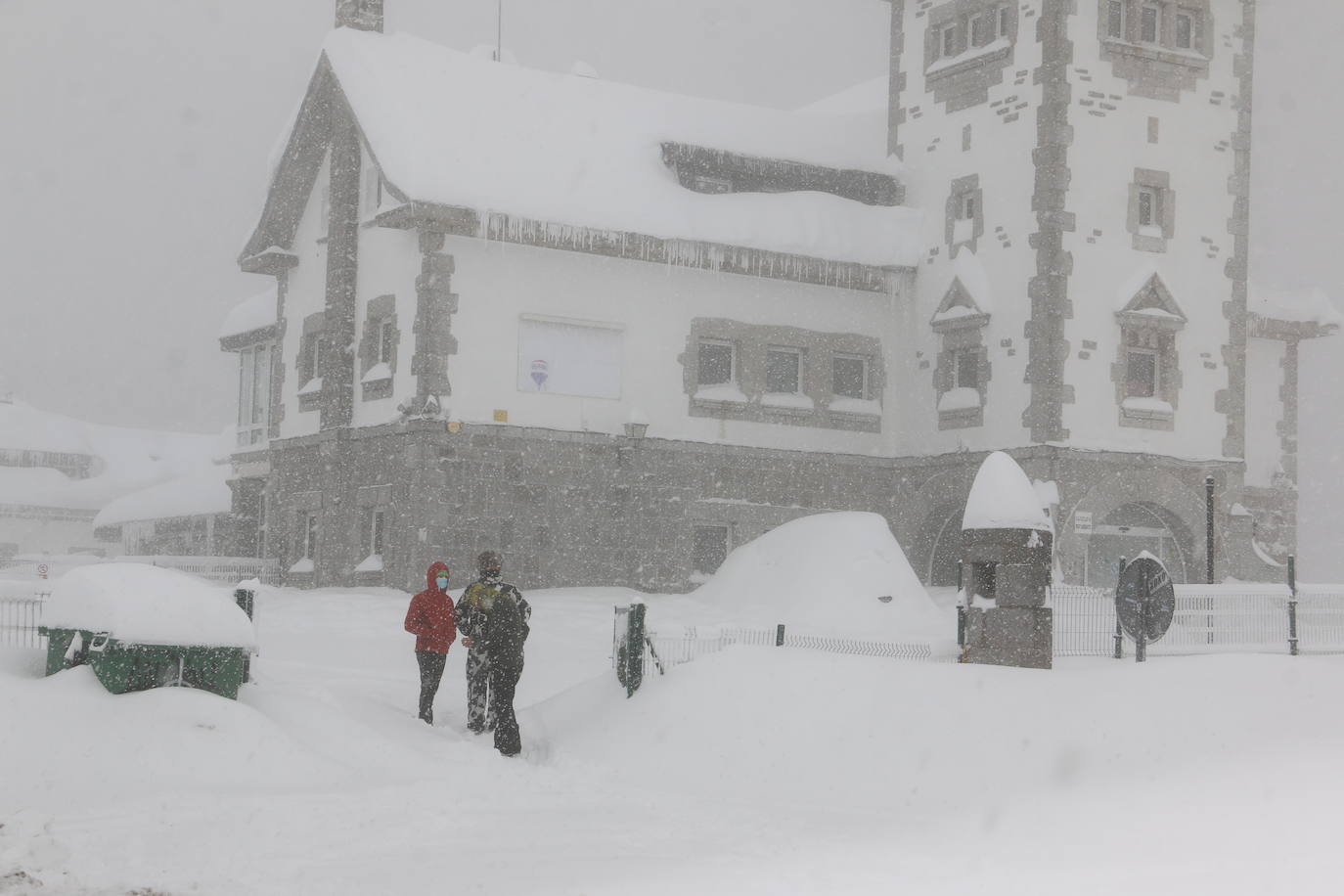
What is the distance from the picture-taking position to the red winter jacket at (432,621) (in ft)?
47.7

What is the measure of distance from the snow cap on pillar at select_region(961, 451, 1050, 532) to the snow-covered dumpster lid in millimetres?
6854

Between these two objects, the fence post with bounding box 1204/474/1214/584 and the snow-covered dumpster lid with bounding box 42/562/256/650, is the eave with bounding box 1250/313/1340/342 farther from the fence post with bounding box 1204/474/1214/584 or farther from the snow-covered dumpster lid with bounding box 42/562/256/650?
the snow-covered dumpster lid with bounding box 42/562/256/650

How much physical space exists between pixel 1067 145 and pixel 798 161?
5099 mm

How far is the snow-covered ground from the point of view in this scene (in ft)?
26.7

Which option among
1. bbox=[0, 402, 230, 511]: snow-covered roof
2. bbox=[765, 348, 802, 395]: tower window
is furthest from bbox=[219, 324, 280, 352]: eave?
bbox=[0, 402, 230, 511]: snow-covered roof

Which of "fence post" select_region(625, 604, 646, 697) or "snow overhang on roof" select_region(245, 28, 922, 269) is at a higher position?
"snow overhang on roof" select_region(245, 28, 922, 269)

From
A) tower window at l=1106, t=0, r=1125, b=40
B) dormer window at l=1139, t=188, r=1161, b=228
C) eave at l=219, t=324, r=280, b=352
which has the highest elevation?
tower window at l=1106, t=0, r=1125, b=40

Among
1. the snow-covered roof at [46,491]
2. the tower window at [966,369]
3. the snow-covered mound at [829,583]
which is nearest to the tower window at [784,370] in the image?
the tower window at [966,369]

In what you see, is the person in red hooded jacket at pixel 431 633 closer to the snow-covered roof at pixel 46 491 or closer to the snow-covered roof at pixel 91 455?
the snow-covered roof at pixel 91 455

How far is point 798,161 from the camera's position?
2962 centimetres

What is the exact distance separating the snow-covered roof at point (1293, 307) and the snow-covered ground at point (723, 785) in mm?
20391

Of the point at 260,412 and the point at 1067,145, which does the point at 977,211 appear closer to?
the point at 1067,145

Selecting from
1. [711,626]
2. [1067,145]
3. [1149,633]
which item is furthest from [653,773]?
[1067,145]

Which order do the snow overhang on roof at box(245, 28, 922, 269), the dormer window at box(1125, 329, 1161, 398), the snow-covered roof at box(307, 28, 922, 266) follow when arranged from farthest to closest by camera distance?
the dormer window at box(1125, 329, 1161, 398) → the snow-covered roof at box(307, 28, 922, 266) → the snow overhang on roof at box(245, 28, 922, 269)
